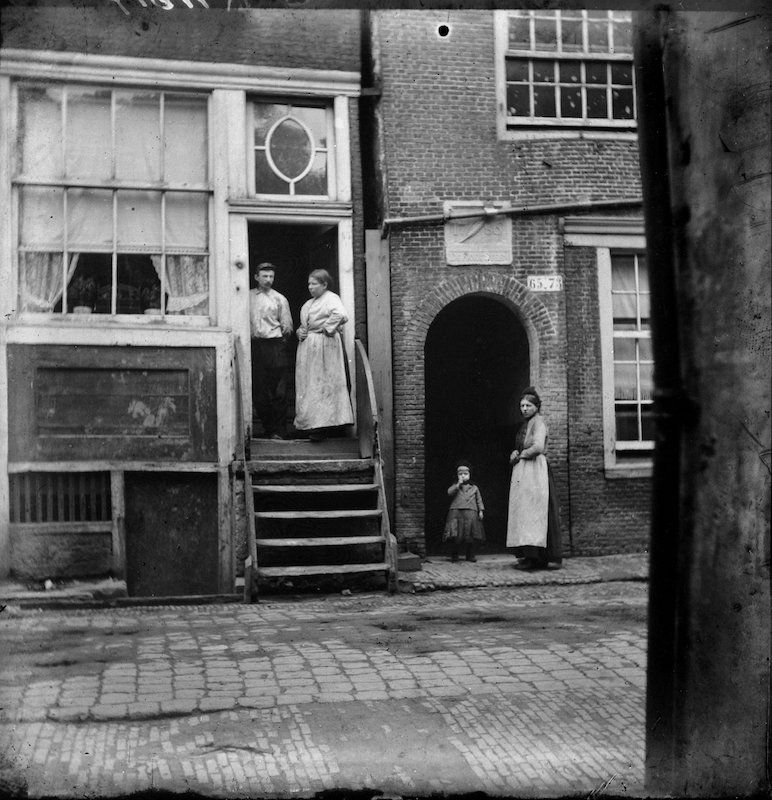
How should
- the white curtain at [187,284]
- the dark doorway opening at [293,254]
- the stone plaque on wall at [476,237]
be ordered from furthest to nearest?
1. the dark doorway opening at [293,254]
2. the stone plaque on wall at [476,237]
3. the white curtain at [187,284]

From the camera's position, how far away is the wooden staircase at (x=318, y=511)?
7320 millimetres

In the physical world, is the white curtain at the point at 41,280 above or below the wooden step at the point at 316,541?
above

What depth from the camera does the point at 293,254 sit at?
9000 mm

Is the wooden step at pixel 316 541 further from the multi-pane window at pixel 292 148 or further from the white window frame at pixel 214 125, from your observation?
the multi-pane window at pixel 292 148

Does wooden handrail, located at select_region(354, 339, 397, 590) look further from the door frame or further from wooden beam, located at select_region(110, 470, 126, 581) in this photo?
wooden beam, located at select_region(110, 470, 126, 581)

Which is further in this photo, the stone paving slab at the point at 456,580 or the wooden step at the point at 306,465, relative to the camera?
the wooden step at the point at 306,465

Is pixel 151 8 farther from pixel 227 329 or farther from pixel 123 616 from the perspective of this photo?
pixel 123 616

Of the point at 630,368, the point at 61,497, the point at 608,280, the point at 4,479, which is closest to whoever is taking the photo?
the point at 630,368

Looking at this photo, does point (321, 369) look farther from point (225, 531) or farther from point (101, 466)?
point (101, 466)

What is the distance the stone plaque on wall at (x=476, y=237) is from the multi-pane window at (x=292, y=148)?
1281 millimetres

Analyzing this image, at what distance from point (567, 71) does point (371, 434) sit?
3.47 m

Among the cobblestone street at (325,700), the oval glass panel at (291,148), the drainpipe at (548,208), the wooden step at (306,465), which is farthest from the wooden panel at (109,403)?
the drainpipe at (548,208)

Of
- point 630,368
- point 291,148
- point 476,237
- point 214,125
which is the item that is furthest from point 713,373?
point 291,148

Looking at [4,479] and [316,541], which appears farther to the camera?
[316,541]
